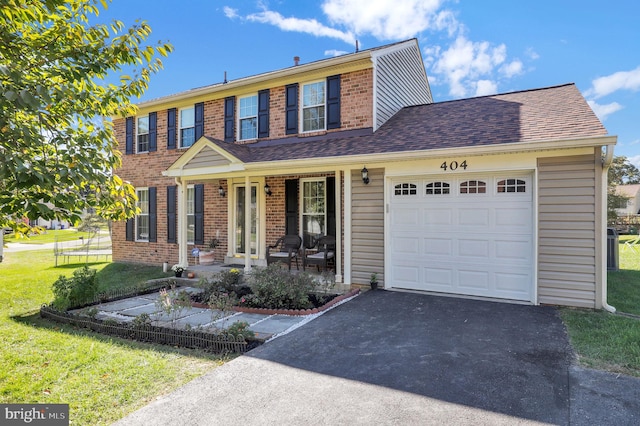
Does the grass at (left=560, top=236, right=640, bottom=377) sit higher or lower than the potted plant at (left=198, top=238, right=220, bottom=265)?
lower

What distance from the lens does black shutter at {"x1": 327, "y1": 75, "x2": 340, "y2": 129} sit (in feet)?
30.3

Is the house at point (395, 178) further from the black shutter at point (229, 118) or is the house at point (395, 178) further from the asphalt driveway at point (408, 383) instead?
the asphalt driveway at point (408, 383)

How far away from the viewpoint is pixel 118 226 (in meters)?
13.1

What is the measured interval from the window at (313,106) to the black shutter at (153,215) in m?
5.96

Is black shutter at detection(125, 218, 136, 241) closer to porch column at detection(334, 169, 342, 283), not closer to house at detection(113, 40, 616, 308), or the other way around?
house at detection(113, 40, 616, 308)

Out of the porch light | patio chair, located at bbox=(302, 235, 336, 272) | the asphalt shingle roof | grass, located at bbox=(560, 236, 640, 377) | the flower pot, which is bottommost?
grass, located at bbox=(560, 236, 640, 377)

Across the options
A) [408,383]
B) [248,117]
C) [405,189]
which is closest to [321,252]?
[405,189]

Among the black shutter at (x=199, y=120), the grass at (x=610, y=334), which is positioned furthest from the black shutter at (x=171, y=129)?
the grass at (x=610, y=334)

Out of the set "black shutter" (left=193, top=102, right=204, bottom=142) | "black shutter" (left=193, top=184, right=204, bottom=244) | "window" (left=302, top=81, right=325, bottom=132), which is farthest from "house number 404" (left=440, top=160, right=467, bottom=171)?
"black shutter" (left=193, top=102, right=204, bottom=142)

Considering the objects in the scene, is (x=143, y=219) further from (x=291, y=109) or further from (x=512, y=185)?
(x=512, y=185)

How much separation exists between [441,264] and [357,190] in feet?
7.64

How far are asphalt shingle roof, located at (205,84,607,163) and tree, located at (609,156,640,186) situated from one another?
2924cm

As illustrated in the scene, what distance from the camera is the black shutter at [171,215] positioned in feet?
38.1

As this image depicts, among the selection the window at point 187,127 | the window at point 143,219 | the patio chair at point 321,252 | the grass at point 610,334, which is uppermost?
the window at point 187,127
